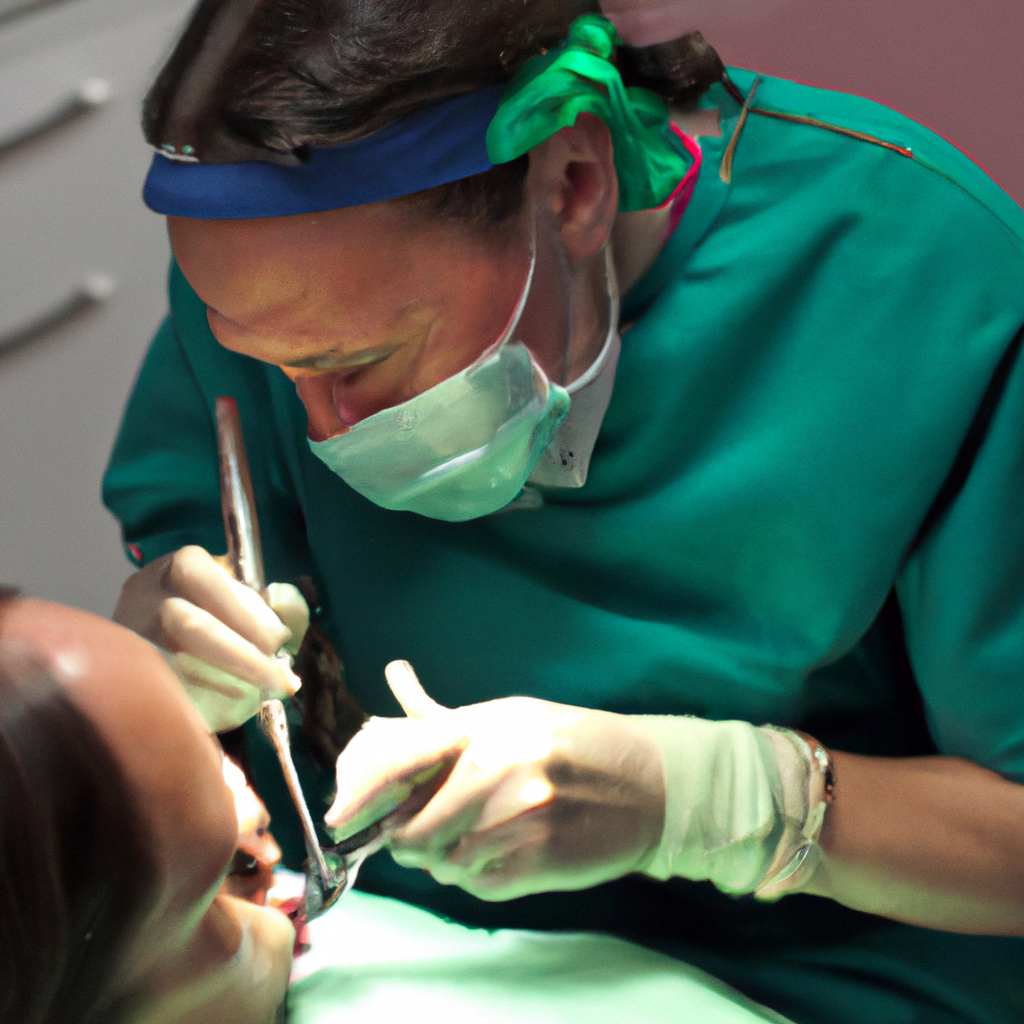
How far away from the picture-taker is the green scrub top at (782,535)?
73cm

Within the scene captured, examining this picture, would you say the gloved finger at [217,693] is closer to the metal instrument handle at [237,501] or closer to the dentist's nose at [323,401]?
the metal instrument handle at [237,501]

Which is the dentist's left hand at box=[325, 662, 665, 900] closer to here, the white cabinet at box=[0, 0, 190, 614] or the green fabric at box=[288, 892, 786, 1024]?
the green fabric at box=[288, 892, 786, 1024]

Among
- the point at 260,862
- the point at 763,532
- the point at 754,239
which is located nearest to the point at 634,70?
the point at 754,239

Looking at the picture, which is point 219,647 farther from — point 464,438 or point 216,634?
point 464,438

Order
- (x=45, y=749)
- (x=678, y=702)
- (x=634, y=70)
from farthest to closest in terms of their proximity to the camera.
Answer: (x=678, y=702), (x=634, y=70), (x=45, y=749)

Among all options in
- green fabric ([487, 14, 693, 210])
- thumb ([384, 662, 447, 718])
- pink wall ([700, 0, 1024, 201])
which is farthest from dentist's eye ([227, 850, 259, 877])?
pink wall ([700, 0, 1024, 201])

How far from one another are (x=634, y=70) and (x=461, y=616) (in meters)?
0.40

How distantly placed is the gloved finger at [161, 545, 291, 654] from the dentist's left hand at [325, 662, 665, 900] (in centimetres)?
11

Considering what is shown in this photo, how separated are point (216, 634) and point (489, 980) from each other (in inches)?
11.5

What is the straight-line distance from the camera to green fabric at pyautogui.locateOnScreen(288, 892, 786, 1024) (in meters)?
0.73

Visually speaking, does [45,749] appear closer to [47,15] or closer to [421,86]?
[421,86]

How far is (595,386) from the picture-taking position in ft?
2.59

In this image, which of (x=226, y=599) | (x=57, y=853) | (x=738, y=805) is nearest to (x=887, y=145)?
(x=738, y=805)

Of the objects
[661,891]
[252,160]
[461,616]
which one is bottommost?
[661,891]
